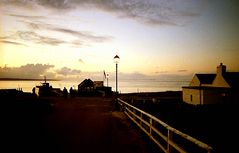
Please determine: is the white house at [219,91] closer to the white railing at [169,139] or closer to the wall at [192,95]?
the wall at [192,95]

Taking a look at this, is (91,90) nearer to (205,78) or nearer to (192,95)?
(192,95)

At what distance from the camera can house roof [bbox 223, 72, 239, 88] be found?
150 feet

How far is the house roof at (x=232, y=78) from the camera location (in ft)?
150

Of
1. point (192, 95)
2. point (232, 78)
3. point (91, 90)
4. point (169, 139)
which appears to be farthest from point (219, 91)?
point (169, 139)

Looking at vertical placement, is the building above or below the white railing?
above

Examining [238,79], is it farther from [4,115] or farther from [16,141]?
[16,141]

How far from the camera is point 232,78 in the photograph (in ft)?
157

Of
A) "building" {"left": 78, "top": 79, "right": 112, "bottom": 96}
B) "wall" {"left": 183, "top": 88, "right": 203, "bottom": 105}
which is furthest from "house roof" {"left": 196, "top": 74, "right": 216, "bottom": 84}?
"building" {"left": 78, "top": 79, "right": 112, "bottom": 96}

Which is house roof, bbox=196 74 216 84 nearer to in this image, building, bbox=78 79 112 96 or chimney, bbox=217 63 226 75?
chimney, bbox=217 63 226 75

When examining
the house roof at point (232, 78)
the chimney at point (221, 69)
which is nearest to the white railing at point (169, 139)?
the house roof at point (232, 78)

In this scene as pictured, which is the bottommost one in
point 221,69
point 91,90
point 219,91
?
point 219,91

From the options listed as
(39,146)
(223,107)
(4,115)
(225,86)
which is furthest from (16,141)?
(225,86)

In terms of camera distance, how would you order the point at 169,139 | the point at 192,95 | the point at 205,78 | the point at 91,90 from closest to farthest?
the point at 169,139 → the point at 192,95 → the point at 91,90 → the point at 205,78

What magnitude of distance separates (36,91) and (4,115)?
36.9 metres
